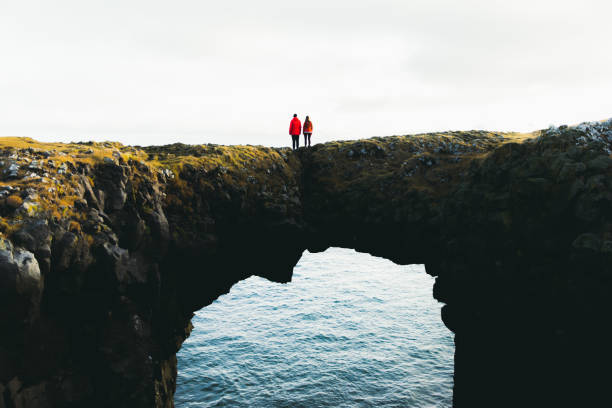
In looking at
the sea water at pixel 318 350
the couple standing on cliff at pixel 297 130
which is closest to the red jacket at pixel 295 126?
the couple standing on cliff at pixel 297 130

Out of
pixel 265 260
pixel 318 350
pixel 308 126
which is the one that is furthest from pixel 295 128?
pixel 318 350

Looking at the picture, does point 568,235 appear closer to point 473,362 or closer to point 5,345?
point 473,362

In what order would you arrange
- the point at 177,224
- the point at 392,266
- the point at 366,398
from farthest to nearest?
the point at 392,266, the point at 366,398, the point at 177,224

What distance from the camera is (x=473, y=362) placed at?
23.6 metres

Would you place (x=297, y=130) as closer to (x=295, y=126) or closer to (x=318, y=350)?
(x=295, y=126)

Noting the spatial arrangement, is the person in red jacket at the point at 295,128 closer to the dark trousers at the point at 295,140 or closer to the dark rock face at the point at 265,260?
the dark trousers at the point at 295,140

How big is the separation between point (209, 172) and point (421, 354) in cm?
2546

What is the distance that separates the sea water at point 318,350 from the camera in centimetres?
2912

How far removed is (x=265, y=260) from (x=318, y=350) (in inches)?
484

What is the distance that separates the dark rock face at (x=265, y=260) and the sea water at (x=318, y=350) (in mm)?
6254

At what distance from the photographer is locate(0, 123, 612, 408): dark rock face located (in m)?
16.2

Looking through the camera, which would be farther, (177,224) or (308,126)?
(308,126)

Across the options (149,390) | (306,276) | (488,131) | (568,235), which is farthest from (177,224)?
(306,276)

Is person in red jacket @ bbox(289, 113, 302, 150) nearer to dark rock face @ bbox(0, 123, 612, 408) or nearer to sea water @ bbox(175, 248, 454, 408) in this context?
dark rock face @ bbox(0, 123, 612, 408)
